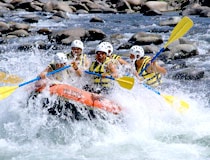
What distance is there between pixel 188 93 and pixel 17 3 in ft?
52.7

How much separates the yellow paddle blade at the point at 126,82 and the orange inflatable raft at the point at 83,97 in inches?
15.0

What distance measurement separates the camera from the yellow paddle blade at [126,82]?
23.8 ft

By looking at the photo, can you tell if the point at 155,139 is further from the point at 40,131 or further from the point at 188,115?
the point at 40,131

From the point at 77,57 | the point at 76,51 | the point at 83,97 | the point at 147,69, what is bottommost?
the point at 83,97

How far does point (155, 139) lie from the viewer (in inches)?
282

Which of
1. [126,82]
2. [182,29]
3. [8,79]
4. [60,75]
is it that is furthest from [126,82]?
[8,79]

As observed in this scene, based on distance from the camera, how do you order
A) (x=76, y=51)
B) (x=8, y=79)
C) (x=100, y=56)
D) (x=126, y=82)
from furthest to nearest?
1. (x=8, y=79)
2. (x=76, y=51)
3. (x=100, y=56)
4. (x=126, y=82)

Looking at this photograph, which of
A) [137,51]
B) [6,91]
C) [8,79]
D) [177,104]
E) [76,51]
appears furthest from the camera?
[8,79]

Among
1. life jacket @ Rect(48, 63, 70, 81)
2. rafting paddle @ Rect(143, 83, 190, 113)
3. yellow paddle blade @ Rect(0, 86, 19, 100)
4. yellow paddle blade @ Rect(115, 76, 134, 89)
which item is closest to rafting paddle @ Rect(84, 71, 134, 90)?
yellow paddle blade @ Rect(115, 76, 134, 89)

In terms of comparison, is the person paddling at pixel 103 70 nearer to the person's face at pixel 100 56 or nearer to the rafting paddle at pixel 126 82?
the person's face at pixel 100 56

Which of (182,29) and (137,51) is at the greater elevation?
(182,29)

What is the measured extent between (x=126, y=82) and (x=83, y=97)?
2.47 feet

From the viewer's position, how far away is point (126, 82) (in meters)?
7.28

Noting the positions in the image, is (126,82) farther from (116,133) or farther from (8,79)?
(8,79)
